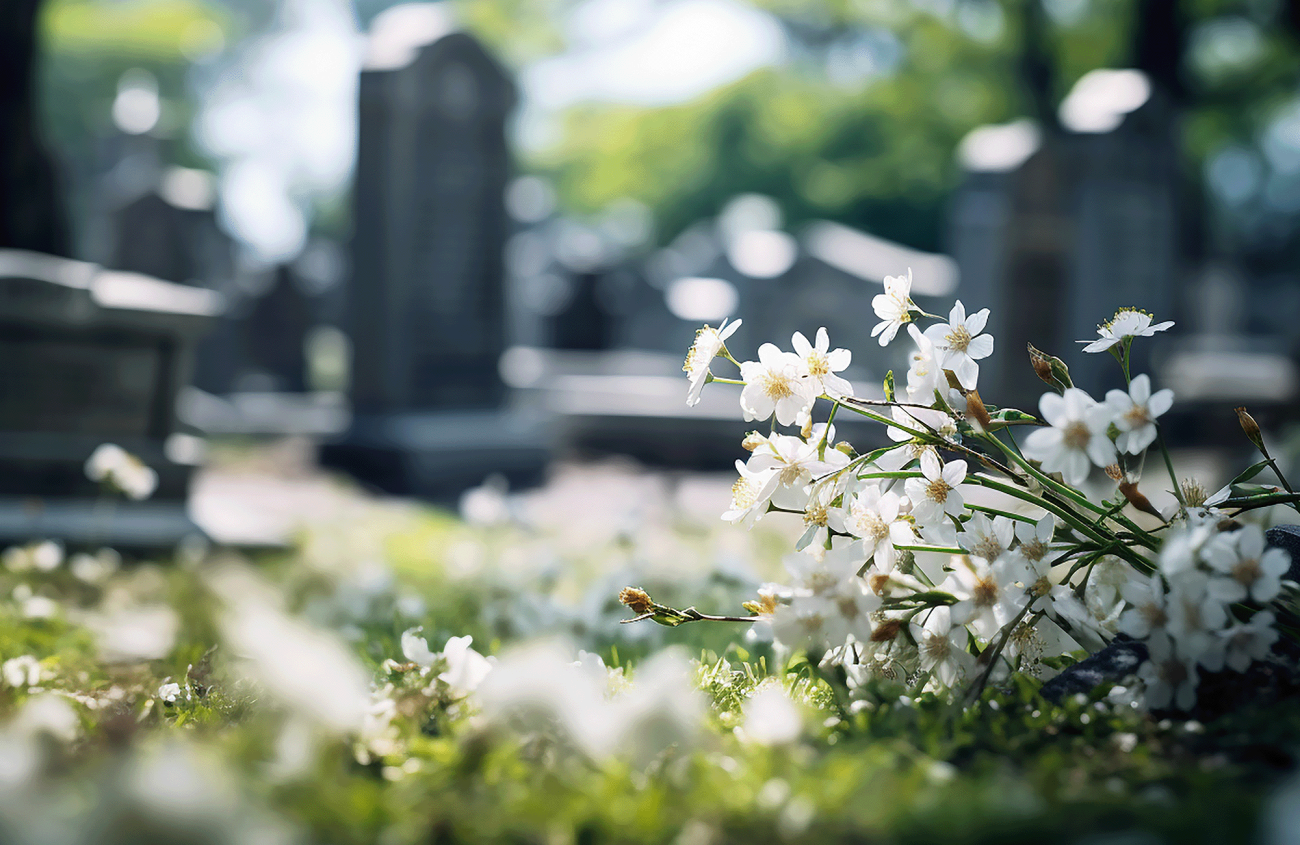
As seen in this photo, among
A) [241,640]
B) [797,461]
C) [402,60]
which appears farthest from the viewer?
[402,60]

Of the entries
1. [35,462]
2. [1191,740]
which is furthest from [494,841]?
[35,462]

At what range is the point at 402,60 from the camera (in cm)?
930

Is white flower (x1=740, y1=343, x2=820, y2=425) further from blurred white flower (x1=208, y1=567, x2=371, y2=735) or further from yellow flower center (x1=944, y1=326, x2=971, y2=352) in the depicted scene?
blurred white flower (x1=208, y1=567, x2=371, y2=735)

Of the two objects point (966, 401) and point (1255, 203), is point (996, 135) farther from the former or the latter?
point (1255, 203)

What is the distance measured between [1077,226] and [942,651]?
9.98m

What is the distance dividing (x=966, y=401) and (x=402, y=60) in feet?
28.6

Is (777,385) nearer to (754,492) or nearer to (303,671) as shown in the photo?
(754,492)

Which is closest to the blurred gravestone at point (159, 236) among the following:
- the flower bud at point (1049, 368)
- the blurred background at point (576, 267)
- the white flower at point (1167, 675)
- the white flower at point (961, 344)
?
the blurred background at point (576, 267)

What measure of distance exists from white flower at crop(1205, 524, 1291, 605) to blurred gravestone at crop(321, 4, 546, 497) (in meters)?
8.08

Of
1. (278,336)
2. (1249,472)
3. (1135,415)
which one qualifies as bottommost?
(278,336)

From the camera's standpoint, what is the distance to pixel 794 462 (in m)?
1.77

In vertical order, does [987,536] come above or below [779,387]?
below

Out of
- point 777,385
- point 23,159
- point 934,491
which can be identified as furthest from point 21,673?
point 23,159

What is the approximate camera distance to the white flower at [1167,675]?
1.51 m
